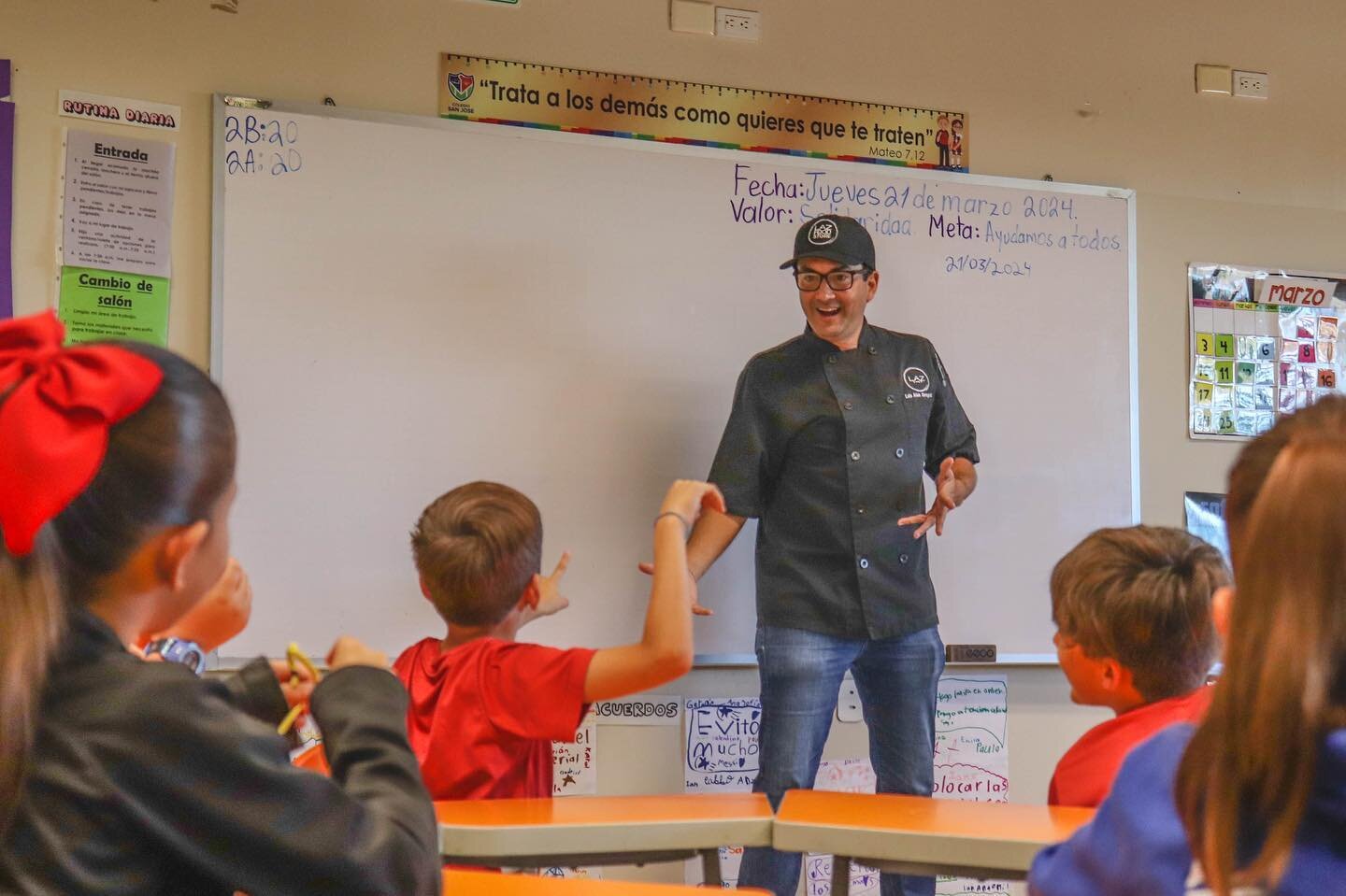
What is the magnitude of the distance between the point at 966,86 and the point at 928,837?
284 centimetres

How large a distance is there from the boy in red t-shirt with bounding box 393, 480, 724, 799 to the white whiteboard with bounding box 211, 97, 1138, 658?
1.05 meters

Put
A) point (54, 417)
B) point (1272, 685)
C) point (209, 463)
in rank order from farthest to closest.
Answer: point (209, 463) < point (54, 417) < point (1272, 685)

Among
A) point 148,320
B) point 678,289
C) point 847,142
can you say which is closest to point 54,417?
point 148,320

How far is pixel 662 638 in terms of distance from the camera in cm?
185

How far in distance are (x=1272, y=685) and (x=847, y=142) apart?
3135mm

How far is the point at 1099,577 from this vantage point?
2.04 m

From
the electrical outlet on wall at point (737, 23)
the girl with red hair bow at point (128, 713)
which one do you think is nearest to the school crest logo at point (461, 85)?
the electrical outlet on wall at point (737, 23)

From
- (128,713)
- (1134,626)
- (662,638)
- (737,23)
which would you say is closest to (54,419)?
(128,713)

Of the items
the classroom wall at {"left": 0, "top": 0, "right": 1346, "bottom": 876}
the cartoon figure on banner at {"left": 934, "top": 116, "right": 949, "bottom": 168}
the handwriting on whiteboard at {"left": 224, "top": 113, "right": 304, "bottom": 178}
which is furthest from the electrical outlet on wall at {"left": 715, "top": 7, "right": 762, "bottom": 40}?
the handwriting on whiteboard at {"left": 224, "top": 113, "right": 304, "bottom": 178}

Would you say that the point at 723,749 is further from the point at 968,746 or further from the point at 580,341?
the point at 580,341

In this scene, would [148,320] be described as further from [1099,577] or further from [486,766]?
[1099,577]

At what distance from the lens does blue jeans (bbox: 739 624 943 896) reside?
317 cm

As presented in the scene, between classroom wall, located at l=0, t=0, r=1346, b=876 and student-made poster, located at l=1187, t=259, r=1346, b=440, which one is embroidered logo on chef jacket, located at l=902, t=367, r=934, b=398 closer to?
classroom wall, located at l=0, t=0, r=1346, b=876

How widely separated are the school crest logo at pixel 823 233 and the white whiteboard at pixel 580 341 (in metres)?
0.33
